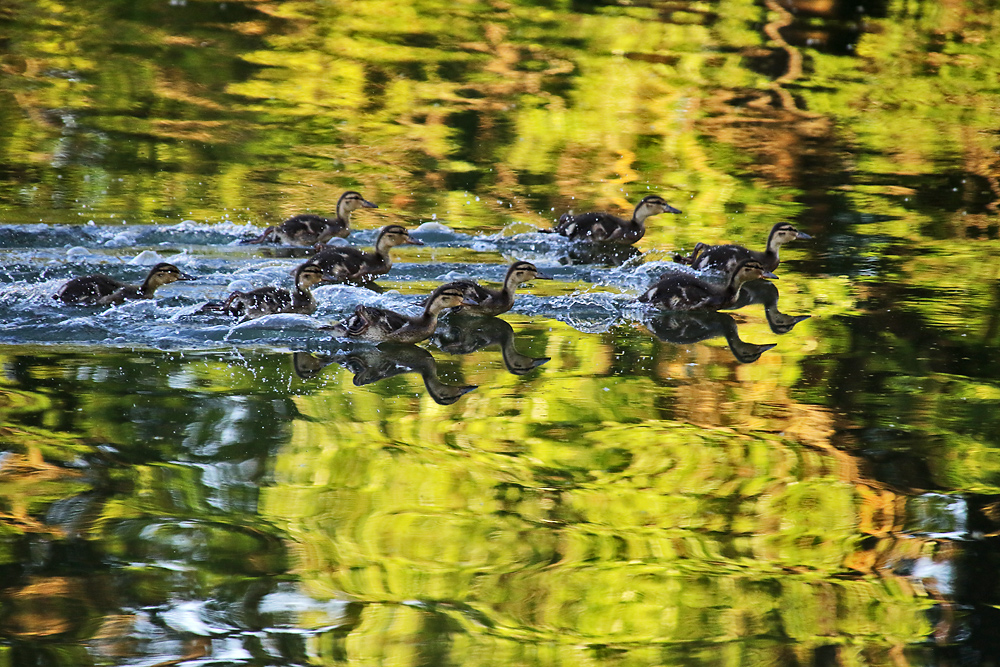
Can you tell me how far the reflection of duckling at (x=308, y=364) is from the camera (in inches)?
187

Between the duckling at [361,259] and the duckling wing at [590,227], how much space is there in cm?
98

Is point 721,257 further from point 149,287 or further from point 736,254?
point 149,287

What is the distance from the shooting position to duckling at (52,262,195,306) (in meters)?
5.45

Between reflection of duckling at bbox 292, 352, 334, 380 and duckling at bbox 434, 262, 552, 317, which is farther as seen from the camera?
duckling at bbox 434, 262, 552, 317

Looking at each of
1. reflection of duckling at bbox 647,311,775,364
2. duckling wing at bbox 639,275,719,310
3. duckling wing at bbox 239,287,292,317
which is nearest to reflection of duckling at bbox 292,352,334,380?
duckling wing at bbox 239,287,292,317

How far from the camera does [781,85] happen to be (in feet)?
41.4

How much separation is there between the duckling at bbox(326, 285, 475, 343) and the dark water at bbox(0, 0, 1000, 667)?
109mm

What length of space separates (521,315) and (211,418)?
1.98 meters

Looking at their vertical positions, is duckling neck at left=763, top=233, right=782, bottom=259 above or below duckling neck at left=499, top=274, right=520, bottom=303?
above

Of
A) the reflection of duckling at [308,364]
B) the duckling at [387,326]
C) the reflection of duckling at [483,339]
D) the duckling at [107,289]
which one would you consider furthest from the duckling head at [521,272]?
the duckling at [107,289]

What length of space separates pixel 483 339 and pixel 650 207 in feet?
7.96

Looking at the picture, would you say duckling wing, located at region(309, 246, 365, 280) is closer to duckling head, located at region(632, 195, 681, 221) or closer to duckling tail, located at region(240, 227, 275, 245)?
duckling tail, located at region(240, 227, 275, 245)

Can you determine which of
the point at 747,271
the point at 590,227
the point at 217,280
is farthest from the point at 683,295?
the point at 217,280

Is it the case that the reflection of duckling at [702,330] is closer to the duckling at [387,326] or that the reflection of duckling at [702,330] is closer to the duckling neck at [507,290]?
the duckling neck at [507,290]
